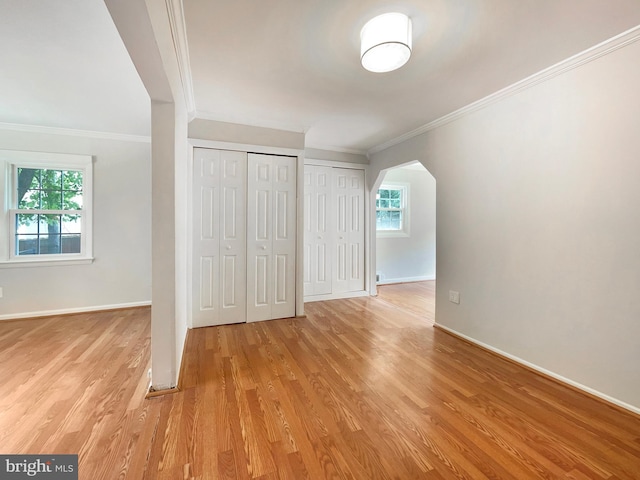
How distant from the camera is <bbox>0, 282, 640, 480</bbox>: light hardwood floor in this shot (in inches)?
51.2

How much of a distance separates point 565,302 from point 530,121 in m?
1.48

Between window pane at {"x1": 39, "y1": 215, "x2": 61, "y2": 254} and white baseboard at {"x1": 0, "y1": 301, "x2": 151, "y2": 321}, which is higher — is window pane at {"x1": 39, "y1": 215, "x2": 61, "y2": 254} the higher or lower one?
the higher one

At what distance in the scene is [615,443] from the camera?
1445mm

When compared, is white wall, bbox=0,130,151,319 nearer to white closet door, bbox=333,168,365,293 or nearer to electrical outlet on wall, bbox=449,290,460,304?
white closet door, bbox=333,168,365,293

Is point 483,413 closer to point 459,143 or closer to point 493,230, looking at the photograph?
point 493,230

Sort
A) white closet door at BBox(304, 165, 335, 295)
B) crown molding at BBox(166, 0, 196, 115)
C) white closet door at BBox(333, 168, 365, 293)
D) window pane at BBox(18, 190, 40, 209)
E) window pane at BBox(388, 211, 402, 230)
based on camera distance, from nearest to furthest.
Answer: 1. crown molding at BBox(166, 0, 196, 115)
2. window pane at BBox(18, 190, 40, 209)
3. white closet door at BBox(304, 165, 335, 295)
4. white closet door at BBox(333, 168, 365, 293)
5. window pane at BBox(388, 211, 402, 230)

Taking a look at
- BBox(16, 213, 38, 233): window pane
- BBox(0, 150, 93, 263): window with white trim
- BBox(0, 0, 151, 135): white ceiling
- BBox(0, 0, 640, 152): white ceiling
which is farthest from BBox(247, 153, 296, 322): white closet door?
BBox(16, 213, 38, 233): window pane

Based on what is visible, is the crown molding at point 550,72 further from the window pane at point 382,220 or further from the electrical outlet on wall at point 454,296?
the window pane at point 382,220

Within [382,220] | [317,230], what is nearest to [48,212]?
[317,230]

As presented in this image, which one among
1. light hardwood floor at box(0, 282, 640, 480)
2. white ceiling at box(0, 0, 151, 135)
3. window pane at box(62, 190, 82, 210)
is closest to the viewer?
light hardwood floor at box(0, 282, 640, 480)

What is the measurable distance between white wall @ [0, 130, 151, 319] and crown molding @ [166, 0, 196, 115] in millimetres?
1853

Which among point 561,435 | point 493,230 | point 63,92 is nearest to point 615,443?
point 561,435

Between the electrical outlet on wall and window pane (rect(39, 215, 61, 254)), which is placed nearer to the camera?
the electrical outlet on wall

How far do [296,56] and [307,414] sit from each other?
243cm
